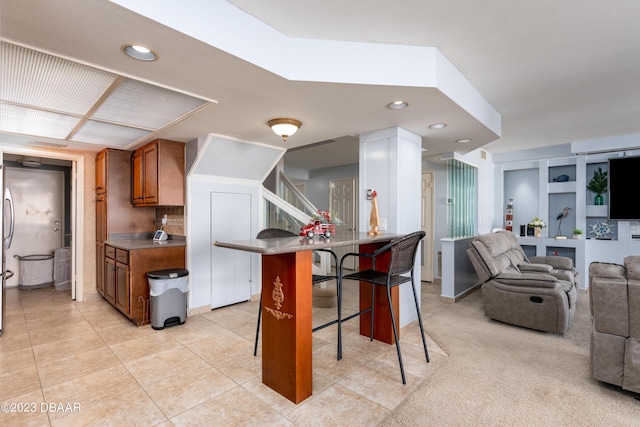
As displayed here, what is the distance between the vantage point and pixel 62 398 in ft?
6.93

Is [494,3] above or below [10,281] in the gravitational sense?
above

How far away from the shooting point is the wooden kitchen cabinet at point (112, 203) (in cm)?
417

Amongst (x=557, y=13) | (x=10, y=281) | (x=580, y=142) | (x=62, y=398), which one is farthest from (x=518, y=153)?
(x=10, y=281)

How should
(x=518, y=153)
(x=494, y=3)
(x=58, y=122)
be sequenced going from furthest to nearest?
1. (x=518, y=153)
2. (x=58, y=122)
3. (x=494, y=3)

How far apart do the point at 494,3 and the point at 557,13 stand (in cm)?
44

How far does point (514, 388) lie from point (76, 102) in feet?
12.9

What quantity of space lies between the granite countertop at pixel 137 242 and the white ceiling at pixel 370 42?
50.8 inches

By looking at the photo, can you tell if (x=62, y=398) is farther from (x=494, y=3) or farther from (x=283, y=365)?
(x=494, y=3)

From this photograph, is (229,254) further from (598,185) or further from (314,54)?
(598,185)

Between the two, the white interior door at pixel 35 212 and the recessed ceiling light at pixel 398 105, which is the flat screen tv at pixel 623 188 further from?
the white interior door at pixel 35 212

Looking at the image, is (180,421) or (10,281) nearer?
(180,421)

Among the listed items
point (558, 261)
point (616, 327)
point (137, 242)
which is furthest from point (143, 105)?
point (558, 261)

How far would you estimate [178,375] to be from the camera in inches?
94.5

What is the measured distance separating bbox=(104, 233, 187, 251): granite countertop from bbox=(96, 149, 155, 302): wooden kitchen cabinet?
0.23 feet
